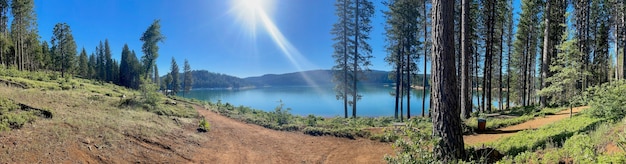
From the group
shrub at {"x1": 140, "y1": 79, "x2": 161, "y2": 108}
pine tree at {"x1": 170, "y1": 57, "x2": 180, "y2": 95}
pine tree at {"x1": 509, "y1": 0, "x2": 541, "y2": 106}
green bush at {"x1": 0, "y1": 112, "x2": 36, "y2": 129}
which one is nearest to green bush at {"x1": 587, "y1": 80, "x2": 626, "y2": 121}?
green bush at {"x1": 0, "y1": 112, "x2": 36, "y2": 129}

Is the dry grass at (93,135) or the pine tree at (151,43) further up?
the pine tree at (151,43)

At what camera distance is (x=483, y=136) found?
373 inches

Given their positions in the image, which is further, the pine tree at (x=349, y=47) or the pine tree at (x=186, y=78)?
the pine tree at (x=186, y=78)

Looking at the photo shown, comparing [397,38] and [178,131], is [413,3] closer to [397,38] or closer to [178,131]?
[397,38]

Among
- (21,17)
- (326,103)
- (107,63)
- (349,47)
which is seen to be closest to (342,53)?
(349,47)

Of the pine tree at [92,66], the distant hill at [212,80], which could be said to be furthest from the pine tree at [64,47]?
the distant hill at [212,80]

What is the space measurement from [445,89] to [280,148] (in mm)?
6603

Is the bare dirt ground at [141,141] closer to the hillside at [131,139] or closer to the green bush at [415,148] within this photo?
the hillside at [131,139]

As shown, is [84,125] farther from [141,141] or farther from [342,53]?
[342,53]

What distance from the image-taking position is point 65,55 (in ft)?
A: 149

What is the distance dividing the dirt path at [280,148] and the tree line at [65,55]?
8.66 metres

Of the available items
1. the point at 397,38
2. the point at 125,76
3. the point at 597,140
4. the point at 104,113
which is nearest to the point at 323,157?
the point at 597,140

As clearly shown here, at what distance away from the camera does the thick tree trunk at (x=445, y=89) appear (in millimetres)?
4590

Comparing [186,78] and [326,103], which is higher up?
[186,78]
